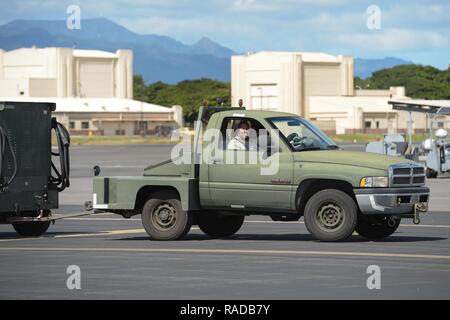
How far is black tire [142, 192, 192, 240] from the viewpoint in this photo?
802 inches

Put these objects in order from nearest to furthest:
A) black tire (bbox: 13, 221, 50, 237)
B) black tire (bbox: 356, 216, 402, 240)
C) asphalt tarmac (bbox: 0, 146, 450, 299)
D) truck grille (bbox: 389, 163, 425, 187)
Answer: asphalt tarmac (bbox: 0, 146, 450, 299) → truck grille (bbox: 389, 163, 425, 187) → black tire (bbox: 356, 216, 402, 240) → black tire (bbox: 13, 221, 50, 237)

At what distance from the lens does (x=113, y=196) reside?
21.0 meters

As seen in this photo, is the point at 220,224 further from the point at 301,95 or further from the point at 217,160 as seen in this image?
the point at 301,95

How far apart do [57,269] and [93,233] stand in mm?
6629

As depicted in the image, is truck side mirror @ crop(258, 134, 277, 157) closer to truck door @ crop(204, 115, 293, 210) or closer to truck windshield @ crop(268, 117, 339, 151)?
truck door @ crop(204, 115, 293, 210)

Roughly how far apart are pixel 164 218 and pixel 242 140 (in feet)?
6.04

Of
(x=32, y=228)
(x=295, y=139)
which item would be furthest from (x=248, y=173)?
(x=32, y=228)

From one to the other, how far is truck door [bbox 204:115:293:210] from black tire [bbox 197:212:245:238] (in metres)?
1.13

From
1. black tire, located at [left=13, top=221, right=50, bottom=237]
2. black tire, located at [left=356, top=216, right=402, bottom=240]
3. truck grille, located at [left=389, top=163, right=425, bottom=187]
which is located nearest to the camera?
truck grille, located at [left=389, top=163, right=425, bottom=187]

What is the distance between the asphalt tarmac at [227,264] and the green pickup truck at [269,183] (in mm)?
434

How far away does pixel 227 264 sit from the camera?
16.6 meters

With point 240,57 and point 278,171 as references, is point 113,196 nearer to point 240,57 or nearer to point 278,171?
point 278,171

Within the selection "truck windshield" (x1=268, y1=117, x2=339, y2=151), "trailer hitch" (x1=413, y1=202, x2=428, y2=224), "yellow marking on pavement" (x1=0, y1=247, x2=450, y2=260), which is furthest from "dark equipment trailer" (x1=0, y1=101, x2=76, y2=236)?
"trailer hitch" (x1=413, y1=202, x2=428, y2=224)

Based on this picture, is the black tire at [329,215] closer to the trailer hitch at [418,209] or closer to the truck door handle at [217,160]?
the trailer hitch at [418,209]
